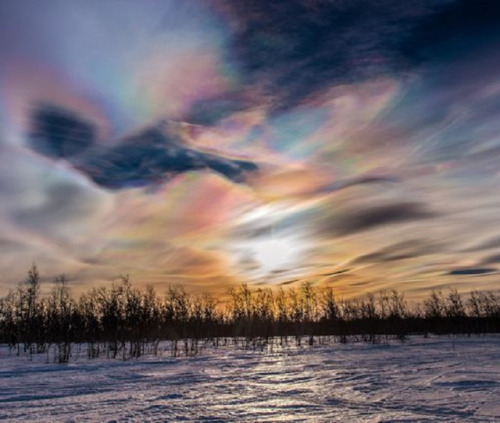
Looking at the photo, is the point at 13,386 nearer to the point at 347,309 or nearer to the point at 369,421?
the point at 369,421

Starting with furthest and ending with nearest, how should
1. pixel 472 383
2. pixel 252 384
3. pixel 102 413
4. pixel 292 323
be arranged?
pixel 292 323 < pixel 252 384 < pixel 472 383 < pixel 102 413

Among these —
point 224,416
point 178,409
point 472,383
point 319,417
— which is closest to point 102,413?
point 178,409

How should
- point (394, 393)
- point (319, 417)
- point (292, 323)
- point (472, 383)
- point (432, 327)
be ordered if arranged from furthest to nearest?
point (432, 327)
point (292, 323)
point (472, 383)
point (394, 393)
point (319, 417)

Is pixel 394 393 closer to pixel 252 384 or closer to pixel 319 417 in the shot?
pixel 319 417

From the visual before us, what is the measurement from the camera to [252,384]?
7766 millimetres

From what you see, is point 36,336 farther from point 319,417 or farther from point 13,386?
point 319,417

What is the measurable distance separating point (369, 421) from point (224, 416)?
163cm

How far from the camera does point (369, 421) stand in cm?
453

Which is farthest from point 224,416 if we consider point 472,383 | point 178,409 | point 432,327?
point 432,327

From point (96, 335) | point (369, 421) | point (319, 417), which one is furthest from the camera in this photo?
point (96, 335)

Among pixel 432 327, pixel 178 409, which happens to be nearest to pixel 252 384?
pixel 178 409

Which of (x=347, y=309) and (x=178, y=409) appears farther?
(x=347, y=309)

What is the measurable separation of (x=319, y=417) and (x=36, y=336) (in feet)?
76.2

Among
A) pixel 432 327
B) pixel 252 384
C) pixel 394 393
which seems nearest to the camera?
pixel 394 393
